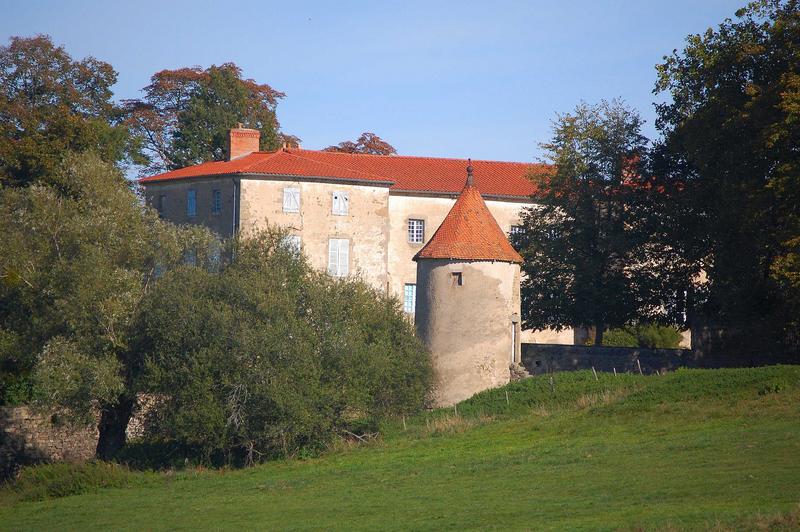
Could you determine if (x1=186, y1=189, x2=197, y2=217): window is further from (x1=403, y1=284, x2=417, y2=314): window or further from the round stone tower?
the round stone tower

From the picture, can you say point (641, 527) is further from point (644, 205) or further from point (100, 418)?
point (644, 205)

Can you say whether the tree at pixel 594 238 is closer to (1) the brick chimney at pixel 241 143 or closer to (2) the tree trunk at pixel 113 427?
(1) the brick chimney at pixel 241 143

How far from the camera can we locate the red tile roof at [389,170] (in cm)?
4750

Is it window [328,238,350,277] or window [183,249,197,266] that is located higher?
window [328,238,350,277]

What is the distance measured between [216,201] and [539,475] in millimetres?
29588

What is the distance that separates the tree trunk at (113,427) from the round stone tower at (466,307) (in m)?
9.08

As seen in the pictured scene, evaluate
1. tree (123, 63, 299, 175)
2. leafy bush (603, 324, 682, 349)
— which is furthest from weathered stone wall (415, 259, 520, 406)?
tree (123, 63, 299, 175)

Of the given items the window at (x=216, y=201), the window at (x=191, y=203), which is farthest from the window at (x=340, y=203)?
the window at (x=191, y=203)

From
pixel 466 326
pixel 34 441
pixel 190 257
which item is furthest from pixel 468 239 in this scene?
pixel 34 441

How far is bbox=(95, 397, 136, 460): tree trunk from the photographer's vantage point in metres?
31.0

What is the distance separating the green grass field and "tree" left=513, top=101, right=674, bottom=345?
1111cm

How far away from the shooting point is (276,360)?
28906 millimetres

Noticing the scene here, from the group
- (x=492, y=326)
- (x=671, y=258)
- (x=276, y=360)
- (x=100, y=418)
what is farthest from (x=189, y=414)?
(x=671, y=258)

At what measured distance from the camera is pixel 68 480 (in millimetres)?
26922
